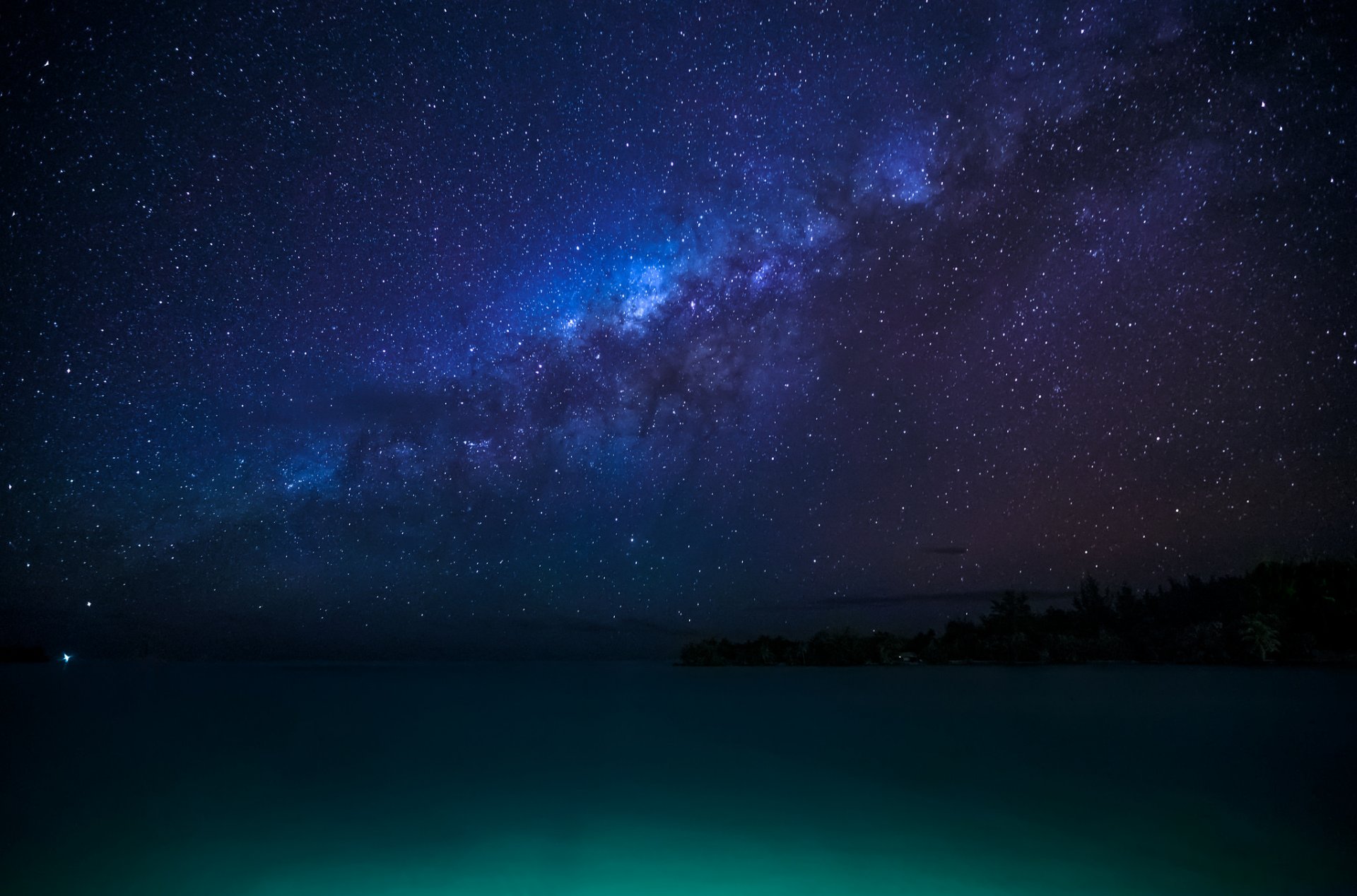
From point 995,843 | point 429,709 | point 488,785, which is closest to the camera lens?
point 995,843

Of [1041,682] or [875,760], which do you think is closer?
[875,760]

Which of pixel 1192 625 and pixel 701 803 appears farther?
pixel 1192 625

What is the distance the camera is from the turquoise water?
11.2 meters

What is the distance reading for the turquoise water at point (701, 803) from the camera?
1119cm

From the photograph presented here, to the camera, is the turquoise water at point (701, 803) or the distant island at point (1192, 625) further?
the distant island at point (1192, 625)

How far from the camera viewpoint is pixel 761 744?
27.1m

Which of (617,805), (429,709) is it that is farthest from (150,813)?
(429,709)

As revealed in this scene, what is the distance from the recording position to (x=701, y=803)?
1697 cm

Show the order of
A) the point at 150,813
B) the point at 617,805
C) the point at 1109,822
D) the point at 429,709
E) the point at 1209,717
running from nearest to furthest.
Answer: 1. the point at 1109,822
2. the point at 150,813
3. the point at 617,805
4. the point at 1209,717
5. the point at 429,709

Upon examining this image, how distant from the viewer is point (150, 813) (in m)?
16.0

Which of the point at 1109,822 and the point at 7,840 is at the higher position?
the point at 7,840

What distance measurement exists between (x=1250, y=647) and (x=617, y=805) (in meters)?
67.9

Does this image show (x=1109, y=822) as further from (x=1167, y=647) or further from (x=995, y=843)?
(x=1167, y=647)

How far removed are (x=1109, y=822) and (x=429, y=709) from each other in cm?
3863
